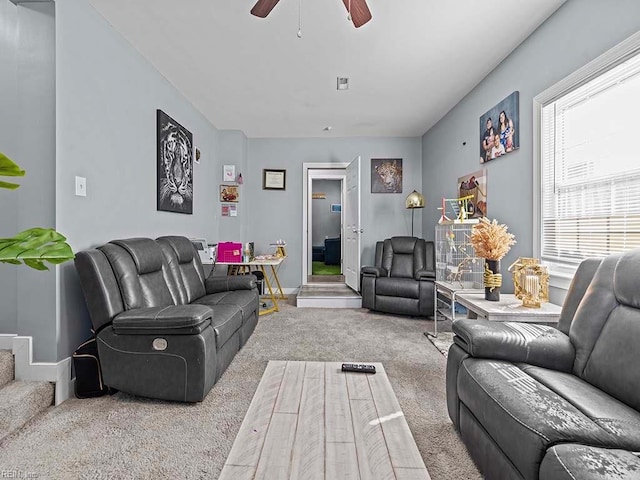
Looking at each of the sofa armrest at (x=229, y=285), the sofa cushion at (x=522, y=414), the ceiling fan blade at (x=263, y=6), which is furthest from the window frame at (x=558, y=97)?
the sofa armrest at (x=229, y=285)

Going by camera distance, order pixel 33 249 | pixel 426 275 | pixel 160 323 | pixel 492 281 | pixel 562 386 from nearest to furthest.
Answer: pixel 33 249 < pixel 562 386 < pixel 160 323 < pixel 492 281 < pixel 426 275

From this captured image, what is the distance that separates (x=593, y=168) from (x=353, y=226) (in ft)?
11.2

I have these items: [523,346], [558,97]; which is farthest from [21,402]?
[558,97]

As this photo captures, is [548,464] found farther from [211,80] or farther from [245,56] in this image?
[211,80]

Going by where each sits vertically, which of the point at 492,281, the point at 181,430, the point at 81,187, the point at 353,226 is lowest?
the point at 181,430

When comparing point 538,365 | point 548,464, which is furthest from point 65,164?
point 538,365

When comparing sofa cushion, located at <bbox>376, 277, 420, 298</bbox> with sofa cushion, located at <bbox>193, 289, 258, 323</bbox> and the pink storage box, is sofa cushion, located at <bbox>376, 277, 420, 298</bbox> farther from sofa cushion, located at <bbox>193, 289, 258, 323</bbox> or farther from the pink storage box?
the pink storage box

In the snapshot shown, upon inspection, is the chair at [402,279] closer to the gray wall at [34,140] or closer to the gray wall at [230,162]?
the gray wall at [230,162]

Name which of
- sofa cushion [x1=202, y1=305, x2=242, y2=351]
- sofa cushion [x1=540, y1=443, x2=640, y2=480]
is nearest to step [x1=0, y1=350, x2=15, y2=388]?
sofa cushion [x1=202, y1=305, x2=242, y2=351]

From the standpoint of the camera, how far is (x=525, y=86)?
2.72m

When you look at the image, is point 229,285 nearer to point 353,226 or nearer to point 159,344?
point 159,344

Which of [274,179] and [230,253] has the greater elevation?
[274,179]

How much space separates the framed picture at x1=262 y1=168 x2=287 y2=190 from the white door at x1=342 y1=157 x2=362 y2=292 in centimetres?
112

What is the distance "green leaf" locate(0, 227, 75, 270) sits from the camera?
1013 millimetres
